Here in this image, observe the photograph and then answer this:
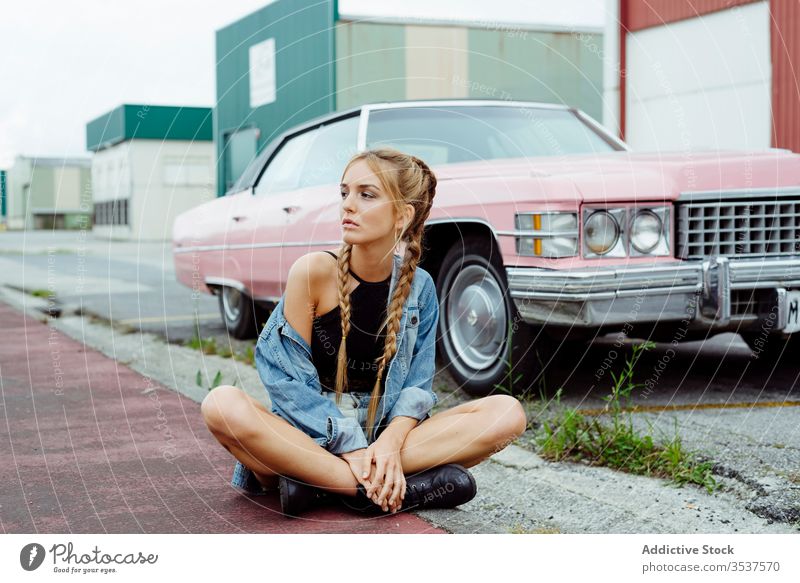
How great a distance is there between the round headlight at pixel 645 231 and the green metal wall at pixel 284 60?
1.45 m

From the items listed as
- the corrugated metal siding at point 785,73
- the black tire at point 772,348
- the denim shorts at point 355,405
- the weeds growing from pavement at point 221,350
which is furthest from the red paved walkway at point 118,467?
the corrugated metal siding at point 785,73

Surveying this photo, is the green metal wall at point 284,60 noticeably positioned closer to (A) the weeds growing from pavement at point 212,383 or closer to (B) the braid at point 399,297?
(B) the braid at point 399,297

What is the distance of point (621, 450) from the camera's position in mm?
3625

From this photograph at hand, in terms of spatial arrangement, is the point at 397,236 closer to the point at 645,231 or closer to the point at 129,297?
the point at 645,231

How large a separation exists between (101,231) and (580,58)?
32155 millimetres

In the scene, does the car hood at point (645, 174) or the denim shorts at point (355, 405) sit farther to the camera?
the car hood at point (645, 174)

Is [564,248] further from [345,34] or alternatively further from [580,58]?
[580,58]

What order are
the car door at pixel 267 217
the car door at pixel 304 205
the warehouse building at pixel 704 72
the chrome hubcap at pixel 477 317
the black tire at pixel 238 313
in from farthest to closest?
the warehouse building at pixel 704 72 < the black tire at pixel 238 313 < the car door at pixel 267 217 < the car door at pixel 304 205 < the chrome hubcap at pixel 477 317

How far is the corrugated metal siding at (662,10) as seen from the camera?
10234 mm

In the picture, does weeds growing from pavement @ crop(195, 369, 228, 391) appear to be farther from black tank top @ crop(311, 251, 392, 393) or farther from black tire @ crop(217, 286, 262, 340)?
black tank top @ crop(311, 251, 392, 393)

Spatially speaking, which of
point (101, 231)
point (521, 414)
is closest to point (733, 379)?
point (521, 414)

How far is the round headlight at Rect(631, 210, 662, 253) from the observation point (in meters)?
4.20

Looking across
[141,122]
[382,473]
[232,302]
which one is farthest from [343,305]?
[232,302]

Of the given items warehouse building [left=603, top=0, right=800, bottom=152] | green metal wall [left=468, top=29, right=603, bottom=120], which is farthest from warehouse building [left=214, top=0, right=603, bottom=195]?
warehouse building [left=603, top=0, right=800, bottom=152]
